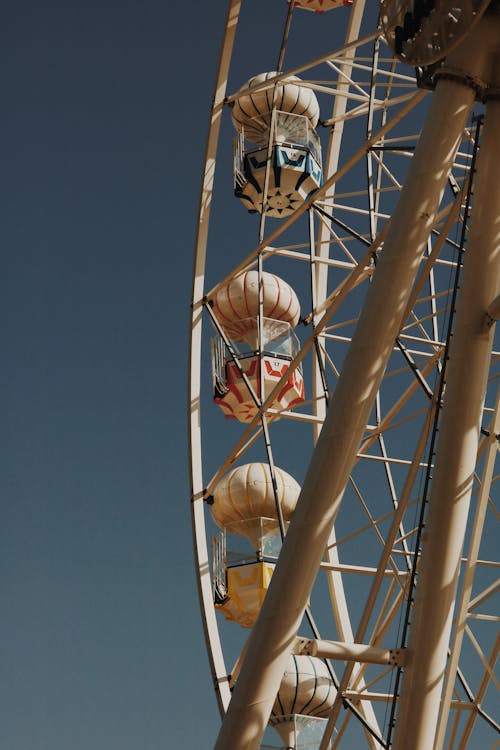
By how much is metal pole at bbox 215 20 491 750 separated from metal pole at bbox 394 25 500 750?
602 mm

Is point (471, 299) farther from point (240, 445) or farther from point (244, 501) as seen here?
point (244, 501)

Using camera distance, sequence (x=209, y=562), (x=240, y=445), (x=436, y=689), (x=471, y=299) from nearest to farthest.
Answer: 1. (x=436, y=689)
2. (x=471, y=299)
3. (x=240, y=445)
4. (x=209, y=562)

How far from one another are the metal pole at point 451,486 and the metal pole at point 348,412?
0.60 meters

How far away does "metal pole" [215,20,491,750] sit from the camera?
38.1 feet

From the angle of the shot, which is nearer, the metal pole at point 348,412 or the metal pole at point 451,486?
the metal pole at point 348,412

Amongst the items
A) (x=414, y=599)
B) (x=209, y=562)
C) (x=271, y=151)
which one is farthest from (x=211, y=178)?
(x=414, y=599)

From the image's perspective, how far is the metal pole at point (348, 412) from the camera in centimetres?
1162

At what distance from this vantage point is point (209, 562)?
63.9 ft

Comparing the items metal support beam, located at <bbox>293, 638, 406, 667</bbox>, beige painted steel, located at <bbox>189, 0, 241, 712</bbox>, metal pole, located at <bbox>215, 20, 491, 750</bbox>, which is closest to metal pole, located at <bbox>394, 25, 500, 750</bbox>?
metal support beam, located at <bbox>293, 638, 406, 667</bbox>

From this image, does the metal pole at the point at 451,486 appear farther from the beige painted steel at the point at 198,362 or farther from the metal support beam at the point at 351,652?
the beige painted steel at the point at 198,362

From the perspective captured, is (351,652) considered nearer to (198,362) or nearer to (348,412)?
(348,412)

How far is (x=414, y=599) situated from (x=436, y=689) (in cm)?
77

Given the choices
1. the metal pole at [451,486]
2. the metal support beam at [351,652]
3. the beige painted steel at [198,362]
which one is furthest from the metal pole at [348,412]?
the beige painted steel at [198,362]

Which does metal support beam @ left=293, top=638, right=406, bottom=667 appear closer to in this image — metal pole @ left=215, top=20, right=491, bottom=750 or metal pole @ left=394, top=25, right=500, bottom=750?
metal pole @ left=394, top=25, right=500, bottom=750
